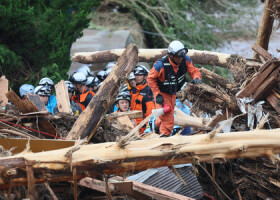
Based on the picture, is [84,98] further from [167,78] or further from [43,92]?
[167,78]

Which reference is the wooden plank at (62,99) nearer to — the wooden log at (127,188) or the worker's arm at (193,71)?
the worker's arm at (193,71)

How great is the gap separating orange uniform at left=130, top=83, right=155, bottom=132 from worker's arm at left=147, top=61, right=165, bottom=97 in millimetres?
1264

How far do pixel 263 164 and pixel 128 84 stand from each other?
13.0 feet

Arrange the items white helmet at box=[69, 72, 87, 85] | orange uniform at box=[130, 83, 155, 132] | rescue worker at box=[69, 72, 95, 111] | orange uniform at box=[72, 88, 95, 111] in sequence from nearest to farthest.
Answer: orange uniform at box=[130, 83, 155, 132], orange uniform at box=[72, 88, 95, 111], rescue worker at box=[69, 72, 95, 111], white helmet at box=[69, 72, 87, 85]

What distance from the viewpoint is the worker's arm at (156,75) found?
782cm

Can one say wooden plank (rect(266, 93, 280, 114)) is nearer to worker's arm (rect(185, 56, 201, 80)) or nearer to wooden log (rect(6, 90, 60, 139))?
worker's arm (rect(185, 56, 201, 80))

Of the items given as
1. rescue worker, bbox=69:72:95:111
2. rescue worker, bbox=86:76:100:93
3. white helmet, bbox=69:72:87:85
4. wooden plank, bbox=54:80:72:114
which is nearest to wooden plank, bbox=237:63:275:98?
wooden plank, bbox=54:80:72:114

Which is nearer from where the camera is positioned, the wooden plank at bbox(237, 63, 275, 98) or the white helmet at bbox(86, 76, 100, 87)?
the wooden plank at bbox(237, 63, 275, 98)

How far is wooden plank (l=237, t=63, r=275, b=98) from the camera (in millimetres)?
6625

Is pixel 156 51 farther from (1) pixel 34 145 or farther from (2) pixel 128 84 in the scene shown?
(1) pixel 34 145

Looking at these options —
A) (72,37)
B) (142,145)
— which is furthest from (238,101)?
(72,37)

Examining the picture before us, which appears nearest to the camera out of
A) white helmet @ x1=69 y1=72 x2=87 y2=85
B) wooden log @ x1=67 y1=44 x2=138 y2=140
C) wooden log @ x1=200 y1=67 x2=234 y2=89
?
wooden log @ x1=67 y1=44 x2=138 y2=140

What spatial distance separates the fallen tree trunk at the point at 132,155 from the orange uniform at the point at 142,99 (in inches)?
188

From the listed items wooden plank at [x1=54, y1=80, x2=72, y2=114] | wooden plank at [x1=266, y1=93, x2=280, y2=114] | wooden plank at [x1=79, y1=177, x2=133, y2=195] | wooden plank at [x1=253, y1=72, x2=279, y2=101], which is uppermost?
wooden plank at [x1=253, y1=72, x2=279, y2=101]
